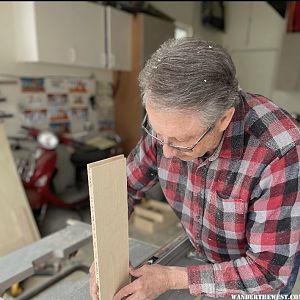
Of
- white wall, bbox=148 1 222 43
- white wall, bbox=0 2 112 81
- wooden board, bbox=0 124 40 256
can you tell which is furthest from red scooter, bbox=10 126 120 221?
white wall, bbox=148 1 222 43

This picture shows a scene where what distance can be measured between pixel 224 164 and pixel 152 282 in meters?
0.36

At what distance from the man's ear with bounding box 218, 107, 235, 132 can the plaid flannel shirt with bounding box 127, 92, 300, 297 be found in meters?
0.06

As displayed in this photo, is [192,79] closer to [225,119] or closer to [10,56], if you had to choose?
[225,119]

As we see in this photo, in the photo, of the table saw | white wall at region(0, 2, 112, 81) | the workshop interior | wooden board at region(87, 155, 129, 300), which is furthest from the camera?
white wall at region(0, 2, 112, 81)

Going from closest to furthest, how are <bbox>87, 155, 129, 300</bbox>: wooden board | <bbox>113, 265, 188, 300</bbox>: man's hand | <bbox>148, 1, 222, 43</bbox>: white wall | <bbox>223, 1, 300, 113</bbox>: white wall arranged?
<bbox>87, 155, 129, 300</bbox>: wooden board
<bbox>113, 265, 188, 300</bbox>: man's hand
<bbox>148, 1, 222, 43</bbox>: white wall
<bbox>223, 1, 300, 113</bbox>: white wall

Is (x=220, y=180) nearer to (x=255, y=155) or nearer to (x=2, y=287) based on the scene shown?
(x=255, y=155)

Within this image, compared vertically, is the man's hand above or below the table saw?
above

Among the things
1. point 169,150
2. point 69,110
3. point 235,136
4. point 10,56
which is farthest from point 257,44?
point 169,150

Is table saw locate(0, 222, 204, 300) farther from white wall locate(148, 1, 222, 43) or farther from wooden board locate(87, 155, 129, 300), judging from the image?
white wall locate(148, 1, 222, 43)

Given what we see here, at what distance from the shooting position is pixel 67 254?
1.11 m

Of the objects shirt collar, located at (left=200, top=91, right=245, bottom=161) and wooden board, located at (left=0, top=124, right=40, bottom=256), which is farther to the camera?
wooden board, located at (left=0, top=124, right=40, bottom=256)

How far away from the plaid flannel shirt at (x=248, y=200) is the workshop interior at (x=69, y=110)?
1.07 ft

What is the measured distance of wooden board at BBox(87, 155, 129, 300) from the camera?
597 mm

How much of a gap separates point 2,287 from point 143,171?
59 cm
